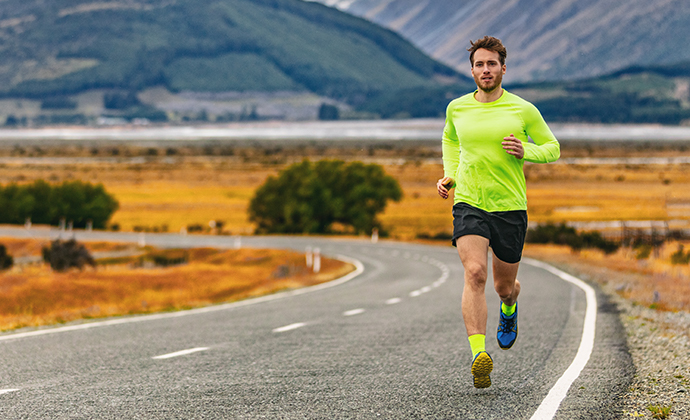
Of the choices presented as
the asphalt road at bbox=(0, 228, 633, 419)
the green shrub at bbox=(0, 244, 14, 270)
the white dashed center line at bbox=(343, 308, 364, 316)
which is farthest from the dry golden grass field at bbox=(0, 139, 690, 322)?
the green shrub at bbox=(0, 244, 14, 270)

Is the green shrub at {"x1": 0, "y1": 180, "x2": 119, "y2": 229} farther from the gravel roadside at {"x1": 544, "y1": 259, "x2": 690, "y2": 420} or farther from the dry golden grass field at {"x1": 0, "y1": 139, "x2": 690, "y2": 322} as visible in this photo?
the gravel roadside at {"x1": 544, "y1": 259, "x2": 690, "y2": 420}

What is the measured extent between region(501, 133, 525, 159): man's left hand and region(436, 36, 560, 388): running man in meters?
0.07

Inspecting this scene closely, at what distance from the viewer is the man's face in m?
6.09

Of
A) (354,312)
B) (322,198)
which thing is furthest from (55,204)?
(354,312)

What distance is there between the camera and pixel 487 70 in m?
6.09

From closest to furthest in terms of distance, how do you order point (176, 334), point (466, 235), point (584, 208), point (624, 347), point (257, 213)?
point (466, 235) → point (624, 347) → point (176, 334) → point (257, 213) → point (584, 208)

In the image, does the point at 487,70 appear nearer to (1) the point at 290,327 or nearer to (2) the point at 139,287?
(1) the point at 290,327

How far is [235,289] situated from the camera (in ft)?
77.0

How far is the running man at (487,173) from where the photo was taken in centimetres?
602

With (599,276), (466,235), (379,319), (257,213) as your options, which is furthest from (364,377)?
(257,213)

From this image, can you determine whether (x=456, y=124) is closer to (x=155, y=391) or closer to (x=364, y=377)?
(x=364, y=377)

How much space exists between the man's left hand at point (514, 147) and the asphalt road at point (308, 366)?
1.78 meters

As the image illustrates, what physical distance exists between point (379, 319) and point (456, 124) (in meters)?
5.95

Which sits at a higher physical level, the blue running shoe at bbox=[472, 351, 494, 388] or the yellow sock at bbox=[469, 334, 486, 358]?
the yellow sock at bbox=[469, 334, 486, 358]
